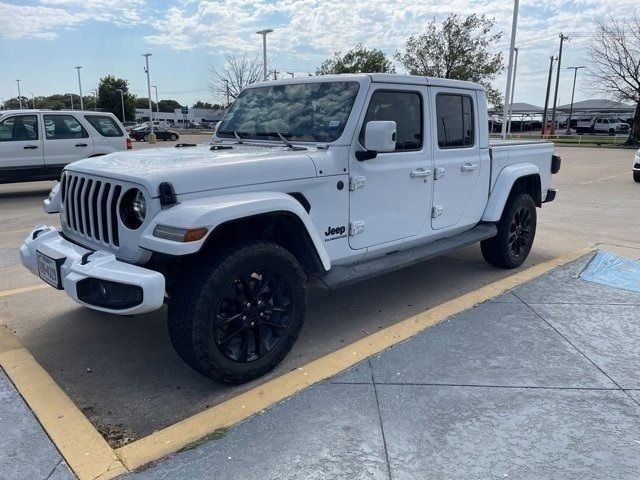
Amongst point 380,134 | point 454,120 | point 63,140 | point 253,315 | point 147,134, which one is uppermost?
point 454,120

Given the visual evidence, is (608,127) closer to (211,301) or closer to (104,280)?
(211,301)

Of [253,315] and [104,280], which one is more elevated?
[104,280]

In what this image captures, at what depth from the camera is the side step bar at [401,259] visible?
145 inches

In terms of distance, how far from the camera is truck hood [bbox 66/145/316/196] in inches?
116

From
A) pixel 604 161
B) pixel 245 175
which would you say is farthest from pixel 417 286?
pixel 604 161

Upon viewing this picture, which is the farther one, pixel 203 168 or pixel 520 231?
pixel 520 231

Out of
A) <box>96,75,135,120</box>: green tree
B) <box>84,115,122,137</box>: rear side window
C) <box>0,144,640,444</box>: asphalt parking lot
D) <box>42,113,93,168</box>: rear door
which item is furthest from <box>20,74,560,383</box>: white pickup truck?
<box>96,75,135,120</box>: green tree

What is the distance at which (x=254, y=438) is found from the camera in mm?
2701

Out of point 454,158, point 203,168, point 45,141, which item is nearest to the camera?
point 203,168

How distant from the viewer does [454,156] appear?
4.78m

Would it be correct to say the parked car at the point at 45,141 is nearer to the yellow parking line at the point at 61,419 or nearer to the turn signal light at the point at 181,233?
the yellow parking line at the point at 61,419

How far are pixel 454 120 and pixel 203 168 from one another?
2725 millimetres

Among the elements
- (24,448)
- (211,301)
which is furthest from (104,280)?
(24,448)

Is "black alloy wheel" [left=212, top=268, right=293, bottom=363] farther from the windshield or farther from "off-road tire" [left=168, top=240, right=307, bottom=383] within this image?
the windshield
